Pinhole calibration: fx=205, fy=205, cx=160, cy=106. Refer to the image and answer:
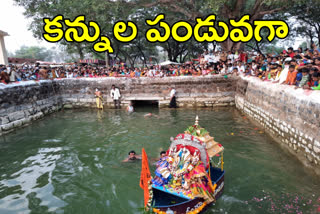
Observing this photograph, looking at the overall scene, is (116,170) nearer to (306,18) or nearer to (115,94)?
(115,94)

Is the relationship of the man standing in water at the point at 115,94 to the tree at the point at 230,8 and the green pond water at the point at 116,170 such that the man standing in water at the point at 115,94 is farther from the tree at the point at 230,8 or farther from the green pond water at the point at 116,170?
the tree at the point at 230,8

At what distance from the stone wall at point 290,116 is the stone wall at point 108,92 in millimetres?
3401

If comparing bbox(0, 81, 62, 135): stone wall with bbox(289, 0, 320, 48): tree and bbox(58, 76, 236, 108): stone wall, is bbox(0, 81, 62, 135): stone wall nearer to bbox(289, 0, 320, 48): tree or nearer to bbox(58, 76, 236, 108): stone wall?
bbox(58, 76, 236, 108): stone wall

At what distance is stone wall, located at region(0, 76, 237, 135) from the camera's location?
493 inches

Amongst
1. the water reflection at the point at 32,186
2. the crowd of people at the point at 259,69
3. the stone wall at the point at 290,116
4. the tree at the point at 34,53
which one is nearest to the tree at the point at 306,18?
the crowd of people at the point at 259,69

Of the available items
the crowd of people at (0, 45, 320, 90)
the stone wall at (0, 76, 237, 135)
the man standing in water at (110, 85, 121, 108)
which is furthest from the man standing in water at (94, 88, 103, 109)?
the crowd of people at (0, 45, 320, 90)

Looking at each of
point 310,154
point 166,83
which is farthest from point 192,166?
point 166,83

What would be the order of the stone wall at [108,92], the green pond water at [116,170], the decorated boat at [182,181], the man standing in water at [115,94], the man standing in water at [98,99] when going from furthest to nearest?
the man standing in water at [98,99] → the man standing in water at [115,94] → the stone wall at [108,92] → the green pond water at [116,170] → the decorated boat at [182,181]

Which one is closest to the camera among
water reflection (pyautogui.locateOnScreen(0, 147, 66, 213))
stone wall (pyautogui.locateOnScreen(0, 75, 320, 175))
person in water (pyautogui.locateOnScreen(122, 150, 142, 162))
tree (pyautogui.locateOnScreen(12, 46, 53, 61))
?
water reflection (pyautogui.locateOnScreen(0, 147, 66, 213))

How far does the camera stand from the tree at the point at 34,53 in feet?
181

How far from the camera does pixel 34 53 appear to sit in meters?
55.9

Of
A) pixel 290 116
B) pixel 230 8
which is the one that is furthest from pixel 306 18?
pixel 290 116

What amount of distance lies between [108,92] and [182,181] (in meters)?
12.5

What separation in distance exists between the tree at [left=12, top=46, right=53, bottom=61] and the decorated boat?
62026mm
